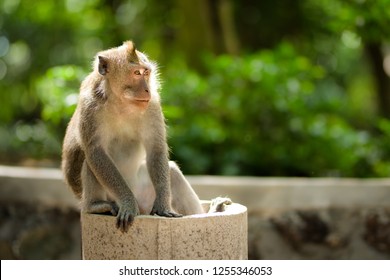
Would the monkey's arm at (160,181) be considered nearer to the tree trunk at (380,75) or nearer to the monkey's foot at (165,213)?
the monkey's foot at (165,213)

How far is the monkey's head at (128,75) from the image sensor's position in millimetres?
5141

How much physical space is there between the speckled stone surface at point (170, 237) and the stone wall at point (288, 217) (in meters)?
3.28

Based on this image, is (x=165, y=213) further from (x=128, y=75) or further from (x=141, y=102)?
(x=128, y=75)

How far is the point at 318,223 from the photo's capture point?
8.64m

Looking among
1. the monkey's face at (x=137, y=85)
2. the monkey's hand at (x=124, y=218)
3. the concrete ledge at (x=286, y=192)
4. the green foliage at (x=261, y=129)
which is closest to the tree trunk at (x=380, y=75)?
the green foliage at (x=261, y=129)

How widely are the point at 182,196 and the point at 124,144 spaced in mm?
618

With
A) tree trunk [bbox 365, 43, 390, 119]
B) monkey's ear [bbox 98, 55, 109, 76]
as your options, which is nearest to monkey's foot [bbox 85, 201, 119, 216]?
monkey's ear [bbox 98, 55, 109, 76]

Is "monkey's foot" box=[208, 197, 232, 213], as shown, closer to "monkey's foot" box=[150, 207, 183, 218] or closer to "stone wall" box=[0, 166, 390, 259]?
"monkey's foot" box=[150, 207, 183, 218]

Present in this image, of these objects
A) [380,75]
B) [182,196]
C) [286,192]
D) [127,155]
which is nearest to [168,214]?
[182,196]

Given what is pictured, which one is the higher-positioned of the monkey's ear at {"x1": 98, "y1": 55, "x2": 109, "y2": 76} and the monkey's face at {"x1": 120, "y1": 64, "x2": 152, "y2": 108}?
the monkey's ear at {"x1": 98, "y1": 55, "x2": 109, "y2": 76}

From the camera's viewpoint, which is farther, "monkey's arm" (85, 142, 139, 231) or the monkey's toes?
"monkey's arm" (85, 142, 139, 231)

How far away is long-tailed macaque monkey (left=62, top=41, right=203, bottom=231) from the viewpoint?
530 cm

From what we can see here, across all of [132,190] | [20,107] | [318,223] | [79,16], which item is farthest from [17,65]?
[132,190]

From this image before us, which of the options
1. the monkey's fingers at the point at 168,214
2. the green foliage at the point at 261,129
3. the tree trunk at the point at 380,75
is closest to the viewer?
the monkey's fingers at the point at 168,214
